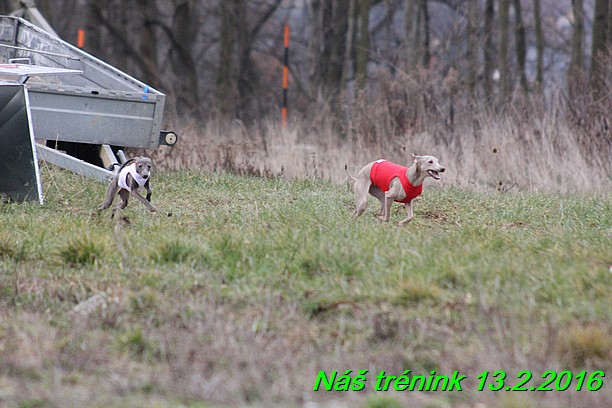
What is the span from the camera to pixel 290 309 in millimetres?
5379

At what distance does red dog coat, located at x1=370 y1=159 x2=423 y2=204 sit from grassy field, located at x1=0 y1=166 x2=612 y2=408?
0.95 ft

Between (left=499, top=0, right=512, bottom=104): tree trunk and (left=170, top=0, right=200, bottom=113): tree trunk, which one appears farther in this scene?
(left=170, top=0, right=200, bottom=113): tree trunk

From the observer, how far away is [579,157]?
40.6ft

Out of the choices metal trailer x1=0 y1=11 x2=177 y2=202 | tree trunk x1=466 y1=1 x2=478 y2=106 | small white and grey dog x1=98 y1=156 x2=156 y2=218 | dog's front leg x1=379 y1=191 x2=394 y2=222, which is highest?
tree trunk x1=466 y1=1 x2=478 y2=106

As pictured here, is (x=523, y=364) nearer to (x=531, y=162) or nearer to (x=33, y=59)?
(x=531, y=162)

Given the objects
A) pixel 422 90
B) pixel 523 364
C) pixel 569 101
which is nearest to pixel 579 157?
pixel 569 101

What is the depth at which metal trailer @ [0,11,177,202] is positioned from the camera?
10.9 m

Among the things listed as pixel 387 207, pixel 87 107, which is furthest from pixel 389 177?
pixel 87 107

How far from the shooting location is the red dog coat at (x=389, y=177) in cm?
777

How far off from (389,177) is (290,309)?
271 cm

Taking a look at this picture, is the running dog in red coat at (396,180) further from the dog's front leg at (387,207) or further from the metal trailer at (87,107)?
the metal trailer at (87,107)

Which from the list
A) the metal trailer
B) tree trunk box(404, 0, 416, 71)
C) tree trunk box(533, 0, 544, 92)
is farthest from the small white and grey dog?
tree trunk box(533, 0, 544, 92)

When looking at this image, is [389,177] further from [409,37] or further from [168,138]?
[409,37]

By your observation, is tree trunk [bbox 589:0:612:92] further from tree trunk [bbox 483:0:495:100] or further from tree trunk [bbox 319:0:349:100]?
tree trunk [bbox 319:0:349:100]
